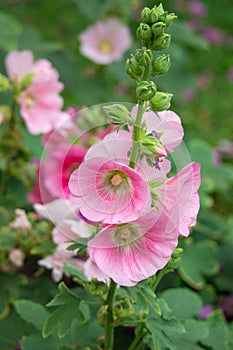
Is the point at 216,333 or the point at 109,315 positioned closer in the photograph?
the point at 109,315

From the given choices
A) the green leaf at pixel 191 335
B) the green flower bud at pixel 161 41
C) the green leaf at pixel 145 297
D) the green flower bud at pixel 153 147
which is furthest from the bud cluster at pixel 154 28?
the green leaf at pixel 191 335

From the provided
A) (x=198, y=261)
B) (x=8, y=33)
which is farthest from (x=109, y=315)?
(x=8, y=33)

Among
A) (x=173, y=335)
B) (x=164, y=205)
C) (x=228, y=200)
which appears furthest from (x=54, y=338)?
(x=228, y=200)

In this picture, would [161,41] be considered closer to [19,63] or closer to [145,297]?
[145,297]

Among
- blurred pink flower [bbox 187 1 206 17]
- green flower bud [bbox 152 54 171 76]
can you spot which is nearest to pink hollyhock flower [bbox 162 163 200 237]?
green flower bud [bbox 152 54 171 76]

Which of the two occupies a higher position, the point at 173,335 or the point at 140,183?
the point at 140,183

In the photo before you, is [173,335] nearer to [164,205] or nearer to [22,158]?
[164,205]
